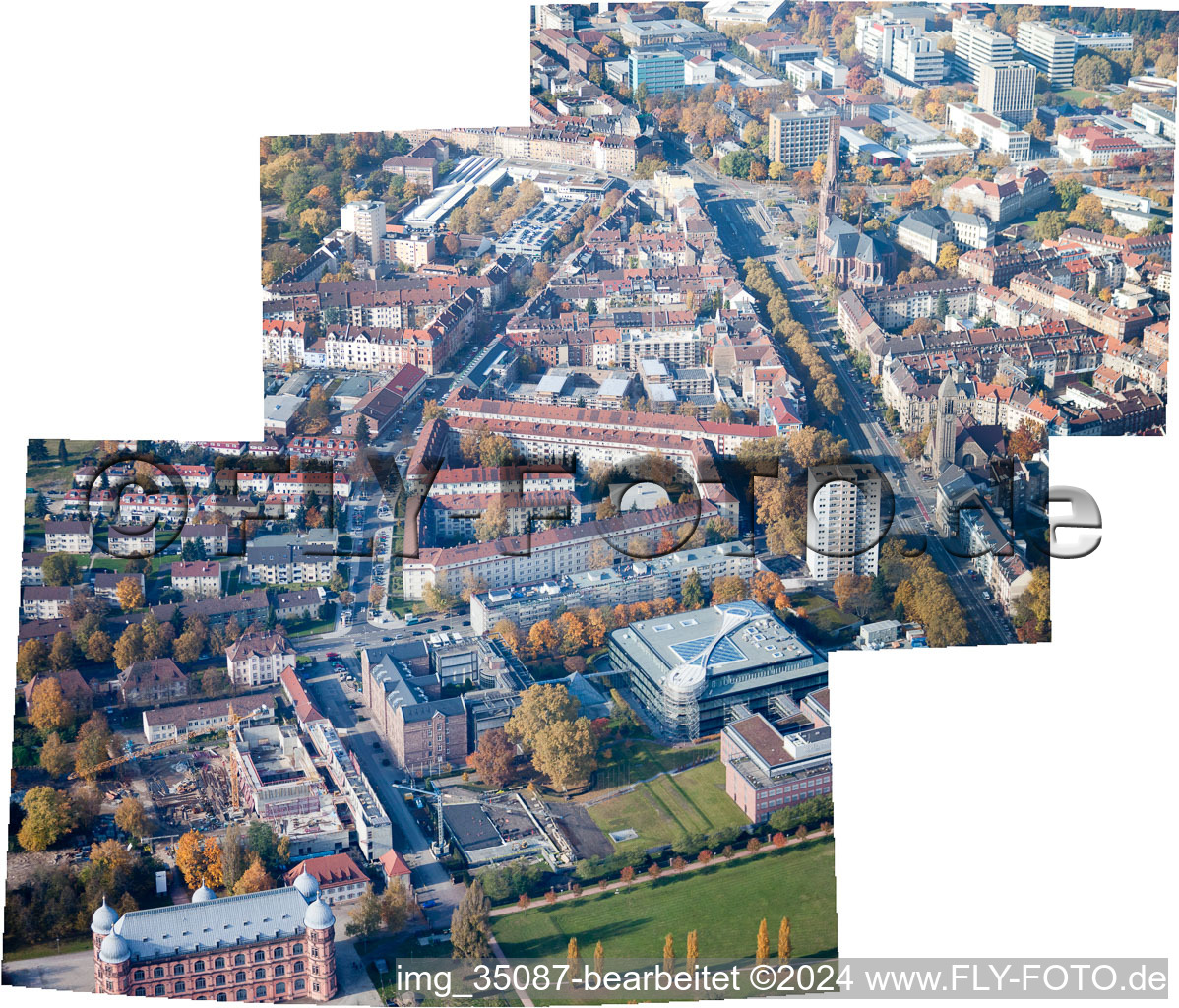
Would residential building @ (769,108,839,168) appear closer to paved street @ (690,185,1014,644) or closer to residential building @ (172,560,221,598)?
paved street @ (690,185,1014,644)

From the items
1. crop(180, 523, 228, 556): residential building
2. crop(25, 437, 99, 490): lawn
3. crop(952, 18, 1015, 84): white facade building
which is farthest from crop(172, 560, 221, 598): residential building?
crop(952, 18, 1015, 84): white facade building

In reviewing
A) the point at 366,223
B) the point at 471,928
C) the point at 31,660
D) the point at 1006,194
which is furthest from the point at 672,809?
the point at 1006,194

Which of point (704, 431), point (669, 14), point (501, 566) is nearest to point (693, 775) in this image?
point (501, 566)

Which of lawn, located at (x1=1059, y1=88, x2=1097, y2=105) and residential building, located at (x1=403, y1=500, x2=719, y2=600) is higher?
lawn, located at (x1=1059, y1=88, x2=1097, y2=105)

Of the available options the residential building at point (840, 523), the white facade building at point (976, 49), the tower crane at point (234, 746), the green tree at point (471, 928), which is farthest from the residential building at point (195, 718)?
the white facade building at point (976, 49)

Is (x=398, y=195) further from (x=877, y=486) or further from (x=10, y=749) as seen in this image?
(x=10, y=749)
